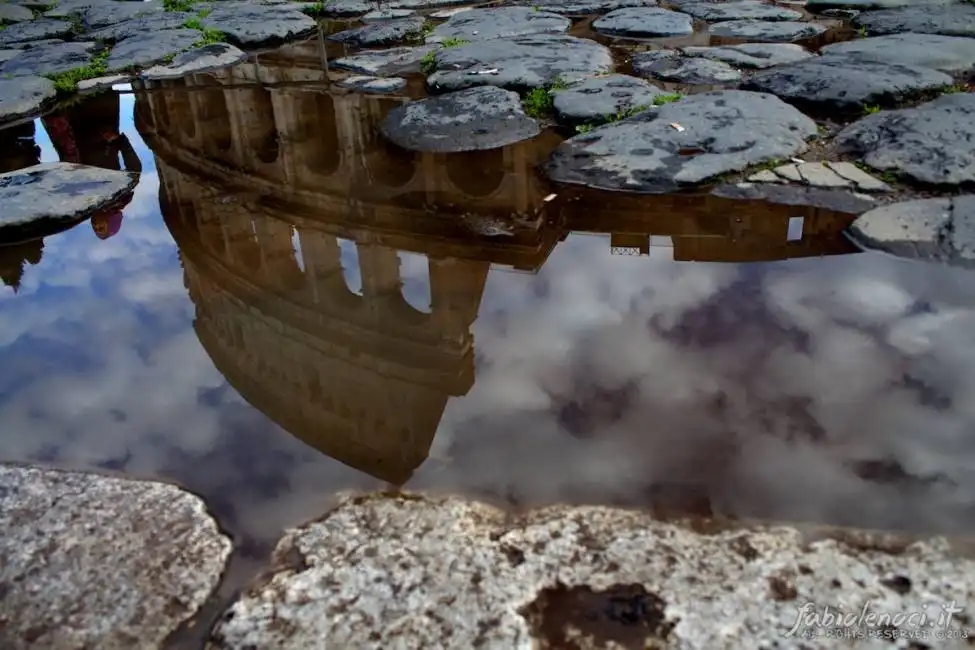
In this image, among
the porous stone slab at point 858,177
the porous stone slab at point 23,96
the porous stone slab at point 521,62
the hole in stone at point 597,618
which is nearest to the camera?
the hole in stone at point 597,618

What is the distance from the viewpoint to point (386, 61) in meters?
6.92

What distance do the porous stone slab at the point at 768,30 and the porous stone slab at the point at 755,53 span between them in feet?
1.26

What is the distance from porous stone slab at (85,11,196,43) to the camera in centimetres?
859

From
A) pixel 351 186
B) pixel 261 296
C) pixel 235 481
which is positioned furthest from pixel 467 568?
pixel 351 186

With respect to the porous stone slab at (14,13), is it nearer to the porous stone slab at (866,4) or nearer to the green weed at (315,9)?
the green weed at (315,9)

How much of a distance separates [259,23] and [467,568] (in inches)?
324

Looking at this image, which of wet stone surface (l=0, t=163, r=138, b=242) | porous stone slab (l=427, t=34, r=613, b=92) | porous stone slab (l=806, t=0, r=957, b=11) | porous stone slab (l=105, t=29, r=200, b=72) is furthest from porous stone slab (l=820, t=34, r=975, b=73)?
porous stone slab (l=105, t=29, r=200, b=72)

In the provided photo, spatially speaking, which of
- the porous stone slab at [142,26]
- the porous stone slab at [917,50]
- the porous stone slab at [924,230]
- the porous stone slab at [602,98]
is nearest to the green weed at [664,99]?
the porous stone slab at [602,98]

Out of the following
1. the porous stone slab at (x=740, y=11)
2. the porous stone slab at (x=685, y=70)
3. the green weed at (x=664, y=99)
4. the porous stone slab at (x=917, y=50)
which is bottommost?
the green weed at (x=664, y=99)

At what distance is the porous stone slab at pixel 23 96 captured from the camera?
6.29m

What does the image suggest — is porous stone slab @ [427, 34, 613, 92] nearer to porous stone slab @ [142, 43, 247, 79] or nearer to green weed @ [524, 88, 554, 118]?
green weed @ [524, 88, 554, 118]

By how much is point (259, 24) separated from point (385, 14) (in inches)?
58.6

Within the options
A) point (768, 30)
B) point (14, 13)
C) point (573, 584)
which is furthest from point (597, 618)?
point (14, 13)

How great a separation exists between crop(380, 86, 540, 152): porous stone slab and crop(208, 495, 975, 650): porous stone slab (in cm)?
309
